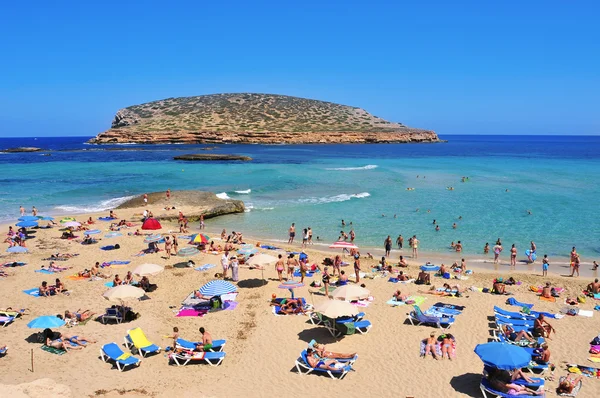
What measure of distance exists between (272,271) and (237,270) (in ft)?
5.93

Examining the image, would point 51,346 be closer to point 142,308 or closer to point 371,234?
point 142,308

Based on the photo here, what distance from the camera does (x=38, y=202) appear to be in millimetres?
36375

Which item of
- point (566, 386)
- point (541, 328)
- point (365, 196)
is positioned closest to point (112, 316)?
point (566, 386)

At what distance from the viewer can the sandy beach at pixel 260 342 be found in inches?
406

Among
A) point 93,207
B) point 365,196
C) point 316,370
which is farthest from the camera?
point 365,196

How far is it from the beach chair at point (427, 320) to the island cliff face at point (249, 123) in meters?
102

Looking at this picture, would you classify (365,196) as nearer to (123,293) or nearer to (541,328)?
(541,328)

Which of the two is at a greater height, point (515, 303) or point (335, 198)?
point (335, 198)

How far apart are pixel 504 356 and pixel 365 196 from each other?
30032 millimetres

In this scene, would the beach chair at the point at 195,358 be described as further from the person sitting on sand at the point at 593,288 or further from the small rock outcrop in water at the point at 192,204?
the small rock outcrop in water at the point at 192,204

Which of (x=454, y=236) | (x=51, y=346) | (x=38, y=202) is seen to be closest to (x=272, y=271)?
(x=51, y=346)

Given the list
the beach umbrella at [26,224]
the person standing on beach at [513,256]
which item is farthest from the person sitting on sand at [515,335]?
the beach umbrella at [26,224]

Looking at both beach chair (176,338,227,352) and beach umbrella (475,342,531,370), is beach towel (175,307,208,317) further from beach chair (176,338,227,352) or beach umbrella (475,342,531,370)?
beach umbrella (475,342,531,370)

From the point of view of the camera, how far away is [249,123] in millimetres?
125750
